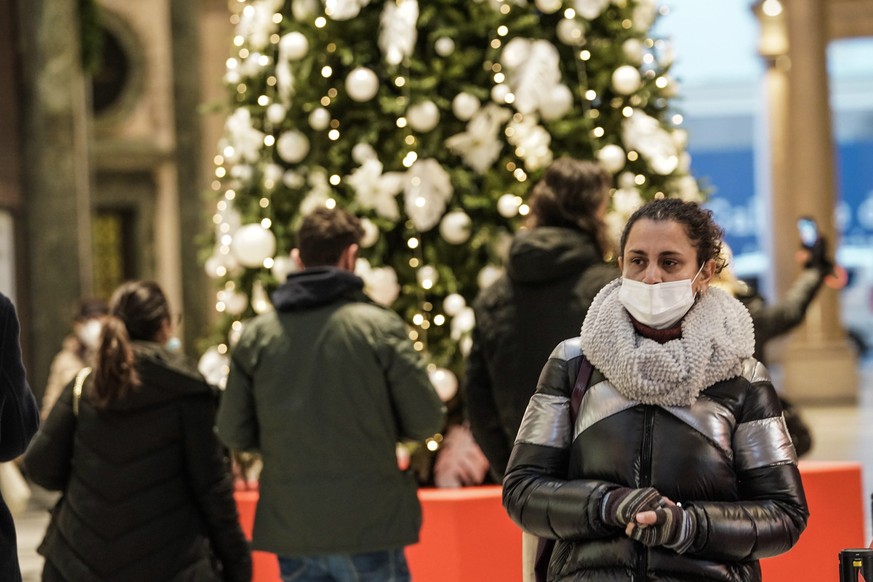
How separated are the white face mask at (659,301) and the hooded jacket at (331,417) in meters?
1.88

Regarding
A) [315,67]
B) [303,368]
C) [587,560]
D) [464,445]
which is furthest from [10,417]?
[315,67]

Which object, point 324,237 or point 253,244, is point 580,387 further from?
point 253,244

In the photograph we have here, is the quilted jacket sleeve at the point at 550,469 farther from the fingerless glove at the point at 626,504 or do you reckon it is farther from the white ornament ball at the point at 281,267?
the white ornament ball at the point at 281,267

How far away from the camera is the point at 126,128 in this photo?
18062mm

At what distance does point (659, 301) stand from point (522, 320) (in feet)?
6.20

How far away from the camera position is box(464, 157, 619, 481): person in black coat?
465 cm

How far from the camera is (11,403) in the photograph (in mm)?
3648

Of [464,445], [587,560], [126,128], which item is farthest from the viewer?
[126,128]

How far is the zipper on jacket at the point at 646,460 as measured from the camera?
9.04 feet

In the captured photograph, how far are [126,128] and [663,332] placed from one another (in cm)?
1584

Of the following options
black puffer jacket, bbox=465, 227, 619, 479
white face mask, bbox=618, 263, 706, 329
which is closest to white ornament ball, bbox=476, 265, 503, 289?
black puffer jacket, bbox=465, 227, 619, 479

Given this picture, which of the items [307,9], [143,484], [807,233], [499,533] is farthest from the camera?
[807,233]

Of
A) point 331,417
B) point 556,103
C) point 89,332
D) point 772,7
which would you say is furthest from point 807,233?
point 772,7

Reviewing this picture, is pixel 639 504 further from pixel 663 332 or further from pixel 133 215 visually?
pixel 133 215
